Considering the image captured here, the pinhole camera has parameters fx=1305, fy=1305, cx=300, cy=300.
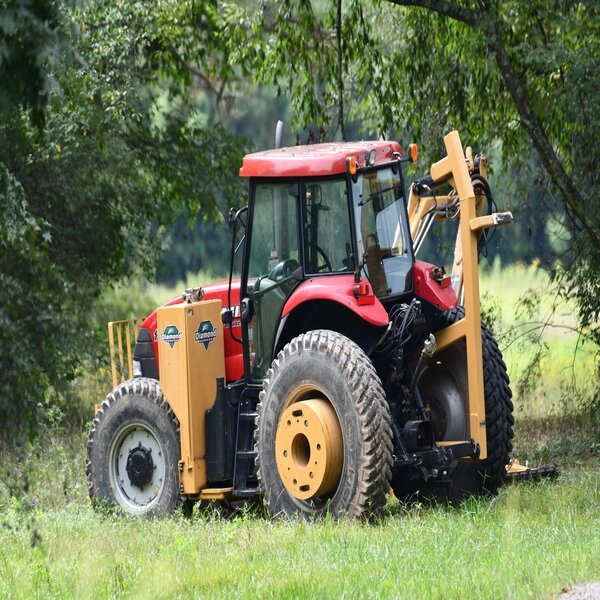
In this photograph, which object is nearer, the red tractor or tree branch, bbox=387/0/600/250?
the red tractor

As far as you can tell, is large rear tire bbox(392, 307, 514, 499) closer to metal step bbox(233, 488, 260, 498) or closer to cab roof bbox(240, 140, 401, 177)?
metal step bbox(233, 488, 260, 498)

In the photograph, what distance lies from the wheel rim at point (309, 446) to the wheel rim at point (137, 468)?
131cm

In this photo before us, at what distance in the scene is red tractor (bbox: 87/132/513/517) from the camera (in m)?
8.41

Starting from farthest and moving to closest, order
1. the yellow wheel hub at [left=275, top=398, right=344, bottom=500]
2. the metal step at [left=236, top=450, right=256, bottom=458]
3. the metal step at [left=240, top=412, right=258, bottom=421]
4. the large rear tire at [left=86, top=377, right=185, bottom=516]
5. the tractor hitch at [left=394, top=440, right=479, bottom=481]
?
the large rear tire at [left=86, top=377, right=185, bottom=516] → the metal step at [left=240, top=412, right=258, bottom=421] → the metal step at [left=236, top=450, right=256, bottom=458] → the tractor hitch at [left=394, top=440, right=479, bottom=481] → the yellow wheel hub at [left=275, top=398, right=344, bottom=500]

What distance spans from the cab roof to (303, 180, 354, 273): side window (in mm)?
127

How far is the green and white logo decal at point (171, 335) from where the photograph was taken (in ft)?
30.6

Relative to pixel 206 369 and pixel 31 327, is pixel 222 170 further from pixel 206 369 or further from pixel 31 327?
pixel 206 369

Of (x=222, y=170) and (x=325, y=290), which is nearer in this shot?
(x=325, y=290)

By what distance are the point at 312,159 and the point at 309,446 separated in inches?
76.2

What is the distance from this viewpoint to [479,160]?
953 centimetres

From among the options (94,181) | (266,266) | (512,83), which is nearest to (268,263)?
(266,266)

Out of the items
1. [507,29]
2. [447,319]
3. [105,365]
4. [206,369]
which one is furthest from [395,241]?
[105,365]

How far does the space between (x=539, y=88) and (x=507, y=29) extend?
93cm

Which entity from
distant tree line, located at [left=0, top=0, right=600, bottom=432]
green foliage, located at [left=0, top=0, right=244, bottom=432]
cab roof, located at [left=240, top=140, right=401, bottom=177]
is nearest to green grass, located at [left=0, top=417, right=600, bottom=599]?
cab roof, located at [left=240, top=140, right=401, bottom=177]
